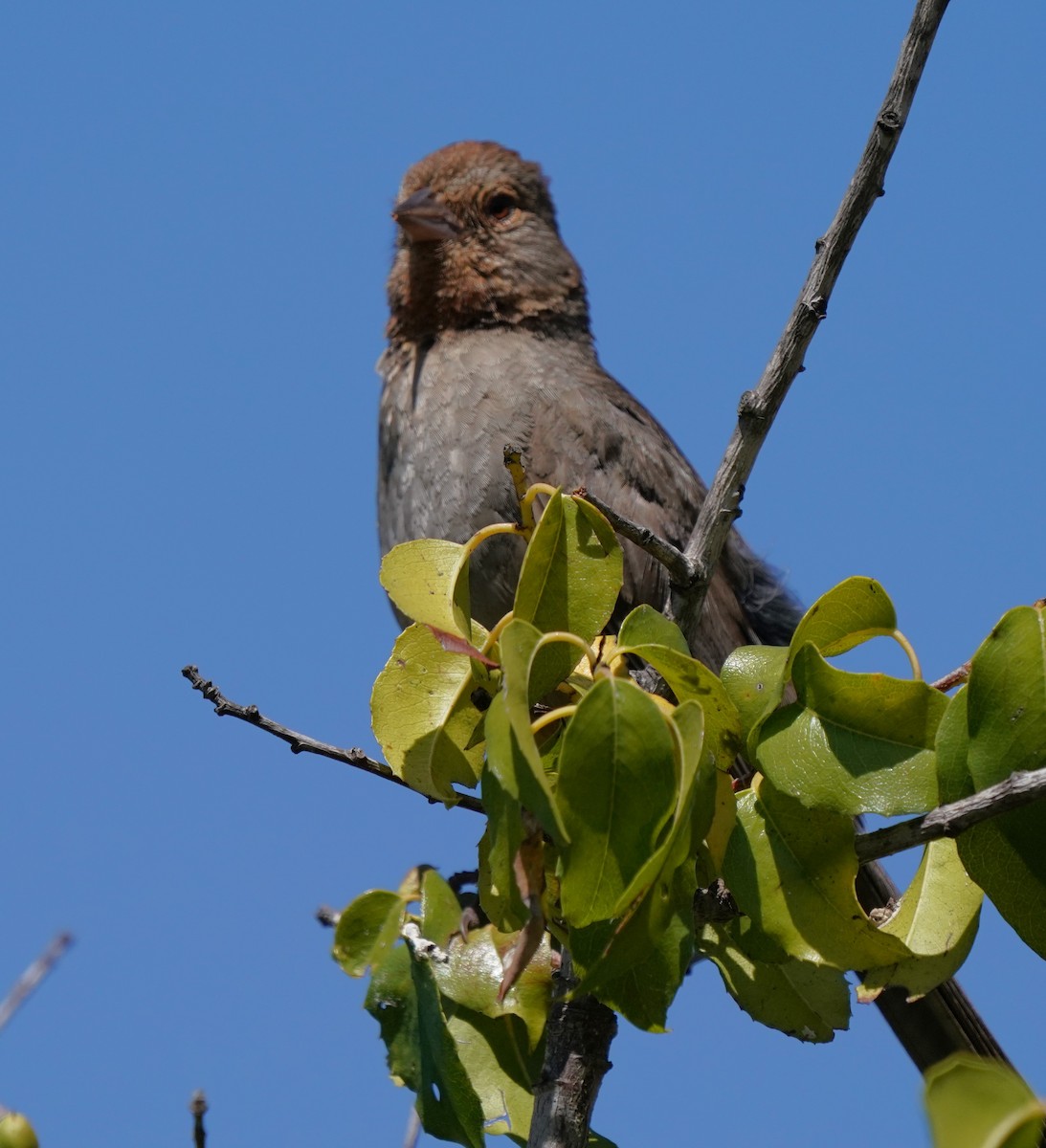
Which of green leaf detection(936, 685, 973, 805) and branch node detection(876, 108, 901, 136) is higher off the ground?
branch node detection(876, 108, 901, 136)

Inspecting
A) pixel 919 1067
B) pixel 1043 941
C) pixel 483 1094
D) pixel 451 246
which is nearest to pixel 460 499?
pixel 451 246

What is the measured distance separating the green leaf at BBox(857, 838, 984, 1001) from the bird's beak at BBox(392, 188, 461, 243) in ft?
13.0

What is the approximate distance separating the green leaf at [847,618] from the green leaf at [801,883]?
0.27 m

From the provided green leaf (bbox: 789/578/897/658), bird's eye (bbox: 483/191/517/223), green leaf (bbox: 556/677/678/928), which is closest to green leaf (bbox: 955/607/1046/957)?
green leaf (bbox: 789/578/897/658)

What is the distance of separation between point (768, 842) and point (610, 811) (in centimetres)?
48

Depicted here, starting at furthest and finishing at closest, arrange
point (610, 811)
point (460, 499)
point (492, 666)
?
A: point (460, 499), point (492, 666), point (610, 811)

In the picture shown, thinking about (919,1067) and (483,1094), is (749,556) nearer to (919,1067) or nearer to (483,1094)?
(919,1067)

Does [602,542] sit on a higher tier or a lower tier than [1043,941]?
higher

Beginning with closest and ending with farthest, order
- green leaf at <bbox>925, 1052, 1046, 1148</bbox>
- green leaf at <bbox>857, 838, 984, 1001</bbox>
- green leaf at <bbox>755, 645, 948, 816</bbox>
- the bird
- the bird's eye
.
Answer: green leaf at <bbox>925, 1052, 1046, 1148</bbox>, green leaf at <bbox>755, 645, 948, 816</bbox>, green leaf at <bbox>857, 838, 984, 1001</bbox>, the bird, the bird's eye

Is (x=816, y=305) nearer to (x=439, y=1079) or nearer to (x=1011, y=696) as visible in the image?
(x=1011, y=696)

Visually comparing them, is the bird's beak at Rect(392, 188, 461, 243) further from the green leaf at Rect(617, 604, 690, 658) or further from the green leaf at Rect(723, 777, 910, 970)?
the green leaf at Rect(723, 777, 910, 970)

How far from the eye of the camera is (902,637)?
2.44 metres

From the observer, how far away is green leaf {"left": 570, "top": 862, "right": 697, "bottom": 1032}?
2.09 metres

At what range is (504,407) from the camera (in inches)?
206
